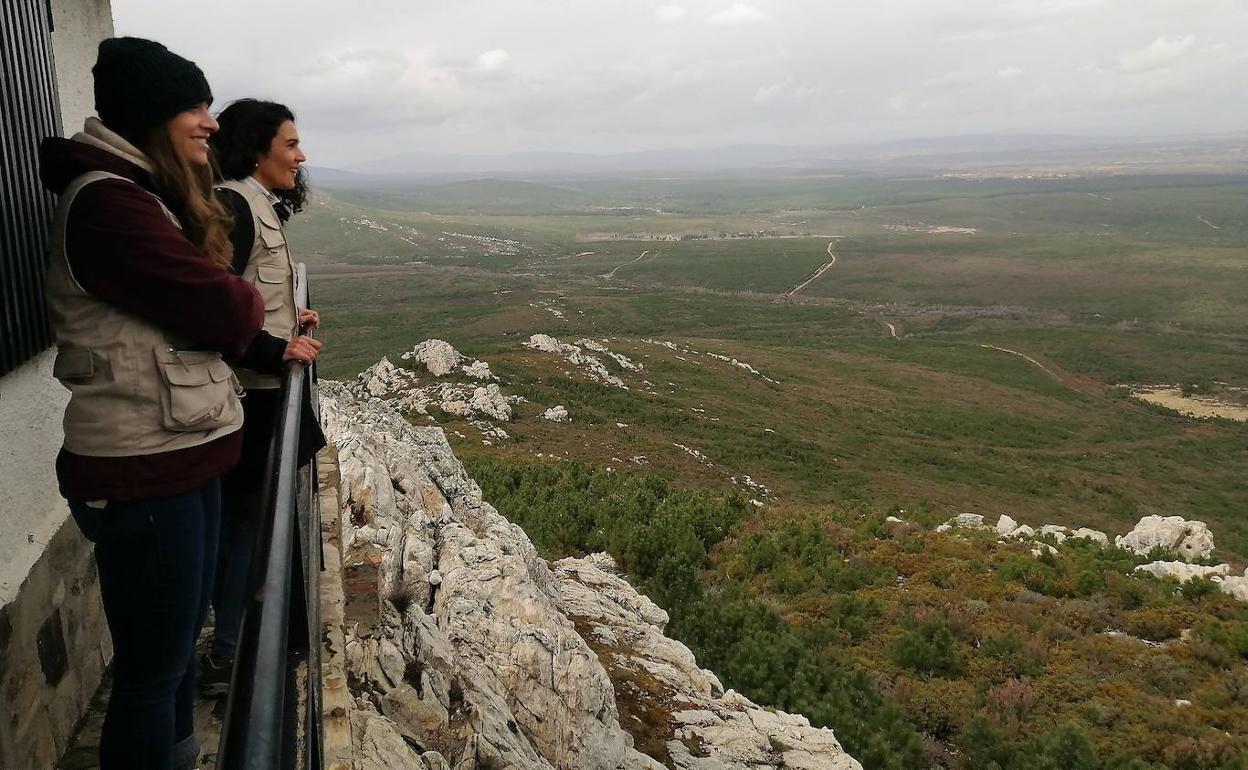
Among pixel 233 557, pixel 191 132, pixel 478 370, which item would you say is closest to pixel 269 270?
pixel 191 132

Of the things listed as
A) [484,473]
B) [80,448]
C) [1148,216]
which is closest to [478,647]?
[80,448]

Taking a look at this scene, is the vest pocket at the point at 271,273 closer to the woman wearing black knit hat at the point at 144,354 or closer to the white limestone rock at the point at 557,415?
the woman wearing black knit hat at the point at 144,354

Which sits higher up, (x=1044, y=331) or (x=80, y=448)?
(x=80, y=448)

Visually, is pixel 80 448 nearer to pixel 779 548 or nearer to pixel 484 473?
pixel 779 548

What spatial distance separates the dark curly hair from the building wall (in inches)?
48.1

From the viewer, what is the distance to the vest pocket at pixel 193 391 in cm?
209

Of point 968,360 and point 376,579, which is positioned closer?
point 376,579

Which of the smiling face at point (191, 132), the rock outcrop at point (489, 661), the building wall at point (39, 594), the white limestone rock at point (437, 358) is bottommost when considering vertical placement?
the white limestone rock at point (437, 358)

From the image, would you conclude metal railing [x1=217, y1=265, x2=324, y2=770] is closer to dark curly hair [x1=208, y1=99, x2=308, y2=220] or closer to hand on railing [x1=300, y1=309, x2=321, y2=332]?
hand on railing [x1=300, y1=309, x2=321, y2=332]

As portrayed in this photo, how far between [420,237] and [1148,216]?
189321 mm

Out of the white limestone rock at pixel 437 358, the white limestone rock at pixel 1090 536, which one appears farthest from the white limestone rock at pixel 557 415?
the white limestone rock at pixel 1090 536

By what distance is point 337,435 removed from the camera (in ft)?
25.9

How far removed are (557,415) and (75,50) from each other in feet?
94.6

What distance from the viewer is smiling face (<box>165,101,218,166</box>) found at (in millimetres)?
2268
